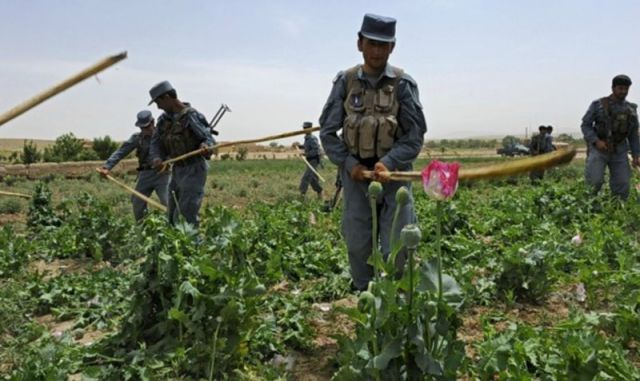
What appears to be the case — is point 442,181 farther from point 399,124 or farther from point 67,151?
point 67,151

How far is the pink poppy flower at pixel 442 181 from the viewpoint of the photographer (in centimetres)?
207

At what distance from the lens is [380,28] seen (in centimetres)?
352

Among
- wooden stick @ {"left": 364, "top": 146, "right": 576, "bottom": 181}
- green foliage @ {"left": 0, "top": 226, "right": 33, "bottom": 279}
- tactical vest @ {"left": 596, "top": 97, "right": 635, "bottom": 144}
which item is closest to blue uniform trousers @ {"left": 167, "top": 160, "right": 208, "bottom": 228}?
green foliage @ {"left": 0, "top": 226, "right": 33, "bottom": 279}

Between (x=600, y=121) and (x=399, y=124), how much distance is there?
4.68m

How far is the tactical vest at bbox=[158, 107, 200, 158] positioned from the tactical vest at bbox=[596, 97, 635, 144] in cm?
481

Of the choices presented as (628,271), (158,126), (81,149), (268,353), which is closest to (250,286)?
(268,353)

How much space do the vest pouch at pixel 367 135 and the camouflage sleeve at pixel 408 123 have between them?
12cm

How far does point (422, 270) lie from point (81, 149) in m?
26.1

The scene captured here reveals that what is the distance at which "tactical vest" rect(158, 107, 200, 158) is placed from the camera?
19.3 ft

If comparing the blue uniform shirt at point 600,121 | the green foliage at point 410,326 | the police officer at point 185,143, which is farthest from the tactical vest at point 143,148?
the green foliage at point 410,326

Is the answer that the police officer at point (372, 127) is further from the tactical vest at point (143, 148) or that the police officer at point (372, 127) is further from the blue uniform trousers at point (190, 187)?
the tactical vest at point (143, 148)

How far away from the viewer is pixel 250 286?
9.73 feet

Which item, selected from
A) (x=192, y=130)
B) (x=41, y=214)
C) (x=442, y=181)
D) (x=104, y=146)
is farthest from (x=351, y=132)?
(x=104, y=146)

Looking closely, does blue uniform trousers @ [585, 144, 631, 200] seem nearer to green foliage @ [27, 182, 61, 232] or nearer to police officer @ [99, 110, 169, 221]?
police officer @ [99, 110, 169, 221]
